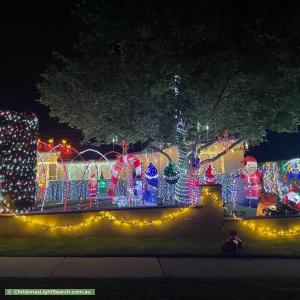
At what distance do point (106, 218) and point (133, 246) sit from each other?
5.66ft

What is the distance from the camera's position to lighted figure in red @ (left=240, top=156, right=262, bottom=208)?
2041 centimetres

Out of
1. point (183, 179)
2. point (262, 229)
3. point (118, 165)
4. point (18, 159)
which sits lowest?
point (262, 229)

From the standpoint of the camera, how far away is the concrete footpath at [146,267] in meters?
8.05

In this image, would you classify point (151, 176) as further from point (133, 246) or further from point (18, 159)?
point (133, 246)

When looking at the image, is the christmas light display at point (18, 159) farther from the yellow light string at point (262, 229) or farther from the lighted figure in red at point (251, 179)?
the lighted figure in red at point (251, 179)

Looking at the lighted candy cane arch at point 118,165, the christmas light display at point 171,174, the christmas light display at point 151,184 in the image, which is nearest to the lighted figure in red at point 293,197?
the christmas light display at point 171,174

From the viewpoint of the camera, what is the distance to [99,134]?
1708 cm

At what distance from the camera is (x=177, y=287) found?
7.00 meters

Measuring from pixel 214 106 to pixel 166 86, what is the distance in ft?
7.89

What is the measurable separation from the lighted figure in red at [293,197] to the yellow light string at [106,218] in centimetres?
502

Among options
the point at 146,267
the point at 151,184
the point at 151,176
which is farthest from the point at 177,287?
the point at 151,176

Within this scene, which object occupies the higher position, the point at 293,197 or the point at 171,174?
the point at 171,174

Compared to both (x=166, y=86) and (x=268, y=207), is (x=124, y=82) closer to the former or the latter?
(x=166, y=86)

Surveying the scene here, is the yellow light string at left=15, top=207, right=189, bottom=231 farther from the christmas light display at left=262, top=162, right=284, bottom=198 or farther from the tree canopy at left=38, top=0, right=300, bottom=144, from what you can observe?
the christmas light display at left=262, top=162, right=284, bottom=198
